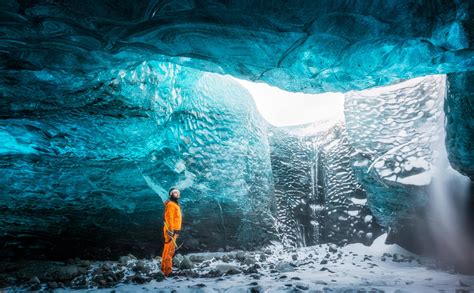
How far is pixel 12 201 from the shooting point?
20.5 feet

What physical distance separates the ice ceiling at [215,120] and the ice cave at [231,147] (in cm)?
3

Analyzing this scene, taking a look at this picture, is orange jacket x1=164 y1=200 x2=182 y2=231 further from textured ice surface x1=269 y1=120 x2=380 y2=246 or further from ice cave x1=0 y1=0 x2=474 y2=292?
textured ice surface x1=269 y1=120 x2=380 y2=246

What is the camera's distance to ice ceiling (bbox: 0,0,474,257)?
2.48m

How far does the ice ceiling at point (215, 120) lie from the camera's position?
2.48 meters

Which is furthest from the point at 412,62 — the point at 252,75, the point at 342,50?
the point at 252,75

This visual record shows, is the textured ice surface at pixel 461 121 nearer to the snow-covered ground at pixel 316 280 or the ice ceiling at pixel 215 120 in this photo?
the ice ceiling at pixel 215 120

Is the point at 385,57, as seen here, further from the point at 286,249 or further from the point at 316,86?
the point at 286,249

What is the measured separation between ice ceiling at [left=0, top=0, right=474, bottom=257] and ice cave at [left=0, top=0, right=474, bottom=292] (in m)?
0.03

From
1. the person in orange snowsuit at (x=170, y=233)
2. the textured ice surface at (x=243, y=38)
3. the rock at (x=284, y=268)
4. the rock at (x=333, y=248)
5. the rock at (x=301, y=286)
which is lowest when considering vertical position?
the rock at (x=333, y=248)

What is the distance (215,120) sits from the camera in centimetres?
720

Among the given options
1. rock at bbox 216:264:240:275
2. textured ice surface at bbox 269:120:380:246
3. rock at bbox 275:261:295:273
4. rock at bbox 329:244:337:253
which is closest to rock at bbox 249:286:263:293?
rock at bbox 216:264:240:275

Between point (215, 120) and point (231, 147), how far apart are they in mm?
1135

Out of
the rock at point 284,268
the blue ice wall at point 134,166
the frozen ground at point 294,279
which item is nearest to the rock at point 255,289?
the frozen ground at point 294,279

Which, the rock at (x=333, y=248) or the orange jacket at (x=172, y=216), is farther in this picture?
the rock at (x=333, y=248)
